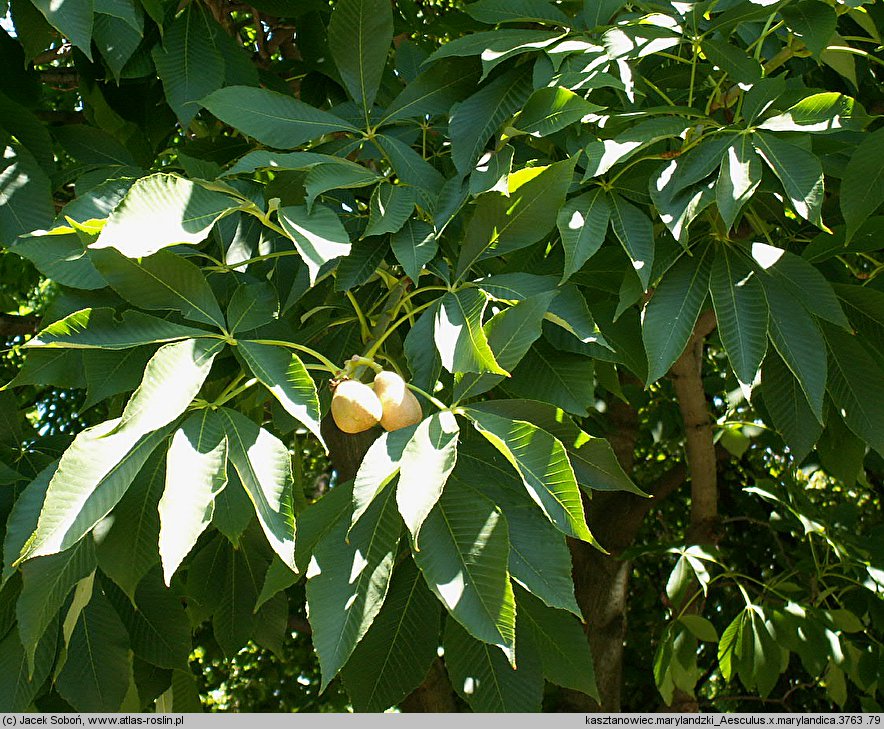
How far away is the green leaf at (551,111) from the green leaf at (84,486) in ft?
2.11

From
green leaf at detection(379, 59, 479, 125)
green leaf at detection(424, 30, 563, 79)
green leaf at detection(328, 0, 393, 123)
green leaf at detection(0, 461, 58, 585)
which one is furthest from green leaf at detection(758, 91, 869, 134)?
green leaf at detection(0, 461, 58, 585)

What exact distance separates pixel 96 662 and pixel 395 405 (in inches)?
29.3

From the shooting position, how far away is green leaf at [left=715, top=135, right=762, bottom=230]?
1.16 m

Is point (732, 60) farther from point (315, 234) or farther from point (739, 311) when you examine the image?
point (315, 234)

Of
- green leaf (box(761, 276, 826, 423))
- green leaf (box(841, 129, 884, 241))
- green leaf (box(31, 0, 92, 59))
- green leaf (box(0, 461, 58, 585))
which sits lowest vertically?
green leaf (box(761, 276, 826, 423))

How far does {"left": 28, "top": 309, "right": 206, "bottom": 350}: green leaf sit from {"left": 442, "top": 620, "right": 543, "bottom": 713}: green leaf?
1.59ft

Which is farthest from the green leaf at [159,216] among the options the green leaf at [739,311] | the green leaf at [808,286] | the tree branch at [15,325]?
the tree branch at [15,325]

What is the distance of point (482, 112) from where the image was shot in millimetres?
1356

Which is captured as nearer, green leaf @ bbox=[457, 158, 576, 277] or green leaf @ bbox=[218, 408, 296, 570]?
green leaf @ bbox=[218, 408, 296, 570]

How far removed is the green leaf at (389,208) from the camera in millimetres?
1148

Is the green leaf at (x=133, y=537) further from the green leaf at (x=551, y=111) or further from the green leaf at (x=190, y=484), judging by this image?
the green leaf at (x=551, y=111)

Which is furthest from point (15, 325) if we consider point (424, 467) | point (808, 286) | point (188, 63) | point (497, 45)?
point (808, 286)

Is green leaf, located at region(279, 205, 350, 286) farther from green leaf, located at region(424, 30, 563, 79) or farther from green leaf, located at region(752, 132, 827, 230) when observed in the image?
green leaf, located at region(752, 132, 827, 230)

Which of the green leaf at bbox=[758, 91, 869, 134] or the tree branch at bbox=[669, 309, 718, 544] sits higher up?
the green leaf at bbox=[758, 91, 869, 134]
